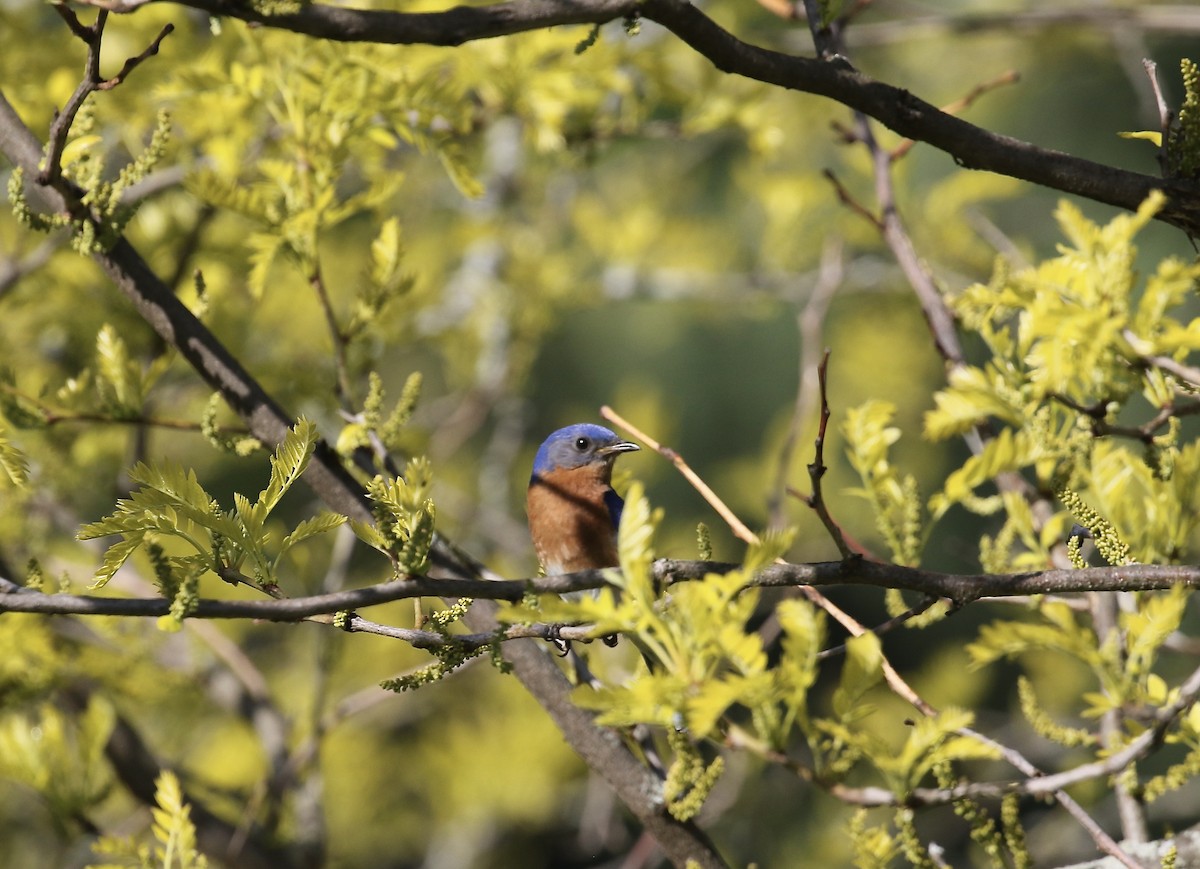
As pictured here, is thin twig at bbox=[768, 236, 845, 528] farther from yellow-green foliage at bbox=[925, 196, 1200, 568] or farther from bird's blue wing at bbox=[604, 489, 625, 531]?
yellow-green foliage at bbox=[925, 196, 1200, 568]

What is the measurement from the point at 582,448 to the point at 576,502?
1.18 feet

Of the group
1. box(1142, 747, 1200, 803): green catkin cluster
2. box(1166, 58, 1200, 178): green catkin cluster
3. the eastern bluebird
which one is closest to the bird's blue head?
the eastern bluebird

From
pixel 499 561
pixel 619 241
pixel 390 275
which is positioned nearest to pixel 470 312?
pixel 619 241

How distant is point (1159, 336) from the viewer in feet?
5.60

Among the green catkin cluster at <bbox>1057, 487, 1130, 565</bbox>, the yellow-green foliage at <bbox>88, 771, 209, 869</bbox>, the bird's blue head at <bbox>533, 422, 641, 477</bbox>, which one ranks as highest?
the green catkin cluster at <bbox>1057, 487, 1130, 565</bbox>

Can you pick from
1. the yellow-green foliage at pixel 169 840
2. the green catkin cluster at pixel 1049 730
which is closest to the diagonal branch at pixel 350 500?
the yellow-green foliage at pixel 169 840

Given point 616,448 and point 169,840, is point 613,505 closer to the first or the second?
point 616,448

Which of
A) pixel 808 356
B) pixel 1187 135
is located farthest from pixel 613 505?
pixel 1187 135

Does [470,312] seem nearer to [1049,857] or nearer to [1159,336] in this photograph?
[1049,857]

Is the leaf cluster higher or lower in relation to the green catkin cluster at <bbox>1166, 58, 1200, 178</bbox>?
lower

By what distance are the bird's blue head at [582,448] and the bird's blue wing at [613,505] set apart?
0.15 metres

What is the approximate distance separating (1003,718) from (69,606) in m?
6.64

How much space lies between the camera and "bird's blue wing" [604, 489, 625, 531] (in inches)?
164

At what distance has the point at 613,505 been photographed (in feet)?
14.1
